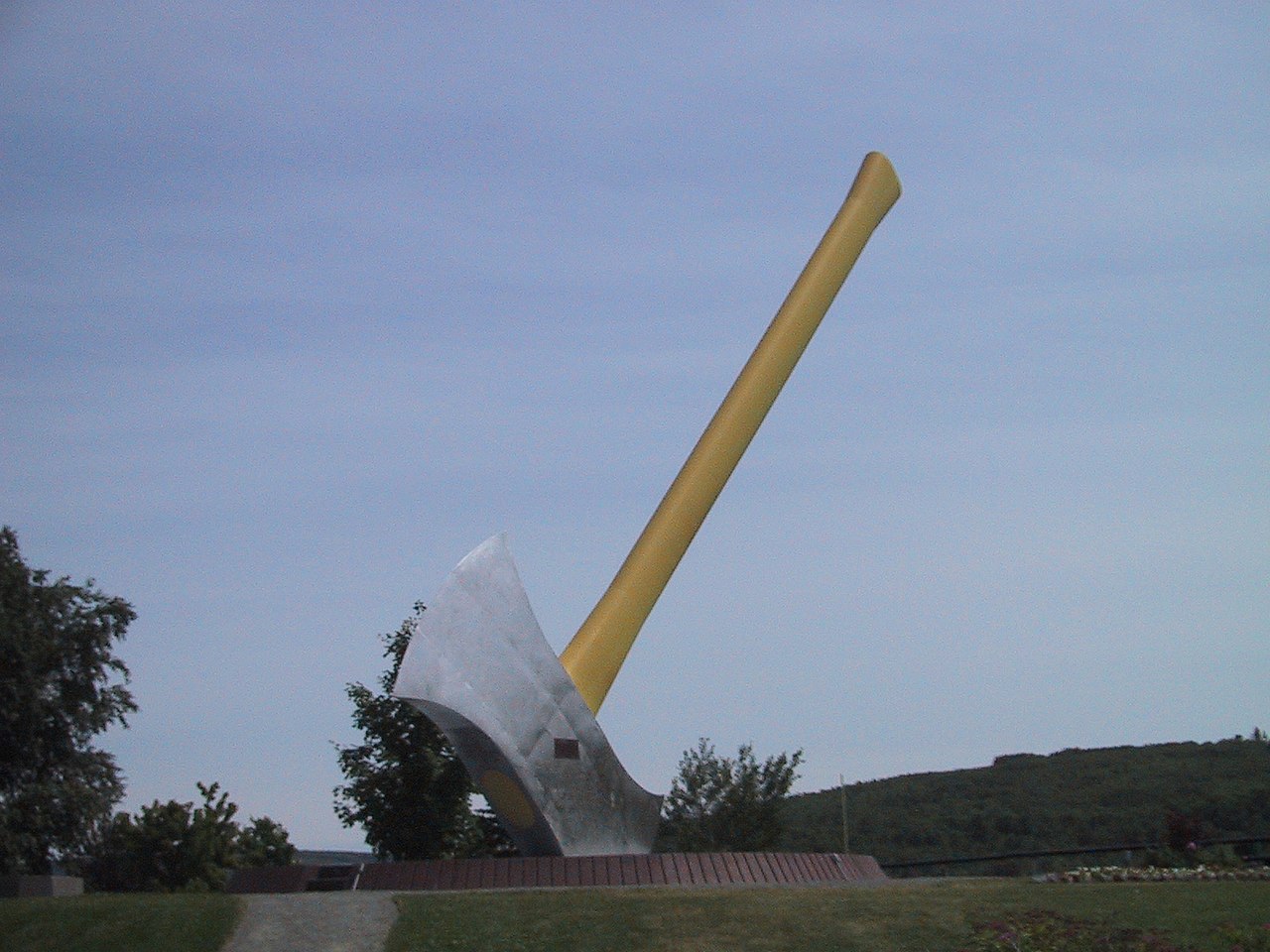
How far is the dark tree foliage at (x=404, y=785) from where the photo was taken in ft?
98.8

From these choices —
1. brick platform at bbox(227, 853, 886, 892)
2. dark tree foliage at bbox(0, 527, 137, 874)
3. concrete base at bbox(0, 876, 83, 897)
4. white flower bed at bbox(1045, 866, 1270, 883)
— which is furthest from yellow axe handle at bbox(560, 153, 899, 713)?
dark tree foliage at bbox(0, 527, 137, 874)

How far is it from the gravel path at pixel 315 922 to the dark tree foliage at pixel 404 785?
34.1 ft

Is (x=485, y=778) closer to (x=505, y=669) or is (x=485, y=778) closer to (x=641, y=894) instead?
(x=505, y=669)

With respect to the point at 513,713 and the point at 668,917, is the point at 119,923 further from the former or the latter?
the point at 668,917

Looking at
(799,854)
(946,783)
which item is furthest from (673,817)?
(946,783)

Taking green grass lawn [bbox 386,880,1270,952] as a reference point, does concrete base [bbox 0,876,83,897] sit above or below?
above

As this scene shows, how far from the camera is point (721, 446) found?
24.6m

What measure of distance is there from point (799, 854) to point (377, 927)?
21.7 ft

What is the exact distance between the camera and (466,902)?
61.4 feet

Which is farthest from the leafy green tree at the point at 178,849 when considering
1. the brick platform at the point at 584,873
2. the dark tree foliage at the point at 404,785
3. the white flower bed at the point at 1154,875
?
the white flower bed at the point at 1154,875

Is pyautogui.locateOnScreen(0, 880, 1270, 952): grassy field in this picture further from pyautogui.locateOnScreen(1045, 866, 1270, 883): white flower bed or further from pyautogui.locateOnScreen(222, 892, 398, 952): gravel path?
pyautogui.locateOnScreen(1045, 866, 1270, 883): white flower bed

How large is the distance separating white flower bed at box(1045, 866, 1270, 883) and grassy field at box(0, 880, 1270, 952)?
1.53 meters

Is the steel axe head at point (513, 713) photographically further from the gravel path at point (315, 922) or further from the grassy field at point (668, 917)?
the gravel path at point (315, 922)

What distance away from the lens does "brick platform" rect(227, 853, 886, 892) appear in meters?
20.1
